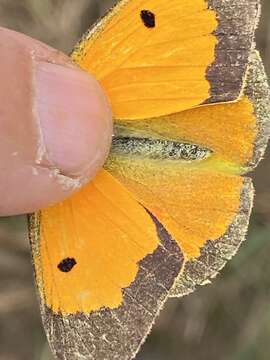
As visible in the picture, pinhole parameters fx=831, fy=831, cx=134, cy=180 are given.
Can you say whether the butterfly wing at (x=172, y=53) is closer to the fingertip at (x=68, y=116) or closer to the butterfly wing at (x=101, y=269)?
the fingertip at (x=68, y=116)

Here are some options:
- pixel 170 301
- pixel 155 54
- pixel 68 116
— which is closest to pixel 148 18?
pixel 155 54

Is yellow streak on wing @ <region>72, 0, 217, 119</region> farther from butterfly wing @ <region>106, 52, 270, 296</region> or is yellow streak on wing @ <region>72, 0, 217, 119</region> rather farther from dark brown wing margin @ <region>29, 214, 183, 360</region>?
dark brown wing margin @ <region>29, 214, 183, 360</region>

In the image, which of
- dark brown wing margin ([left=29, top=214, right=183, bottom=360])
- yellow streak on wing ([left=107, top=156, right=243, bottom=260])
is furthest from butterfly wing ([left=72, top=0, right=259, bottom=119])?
dark brown wing margin ([left=29, top=214, right=183, bottom=360])

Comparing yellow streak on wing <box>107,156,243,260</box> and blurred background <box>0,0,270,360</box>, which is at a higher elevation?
yellow streak on wing <box>107,156,243,260</box>

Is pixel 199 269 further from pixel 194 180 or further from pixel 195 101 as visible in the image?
pixel 195 101

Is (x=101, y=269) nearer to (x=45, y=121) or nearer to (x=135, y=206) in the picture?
(x=135, y=206)

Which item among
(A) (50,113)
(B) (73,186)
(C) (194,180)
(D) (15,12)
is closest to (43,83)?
(A) (50,113)
